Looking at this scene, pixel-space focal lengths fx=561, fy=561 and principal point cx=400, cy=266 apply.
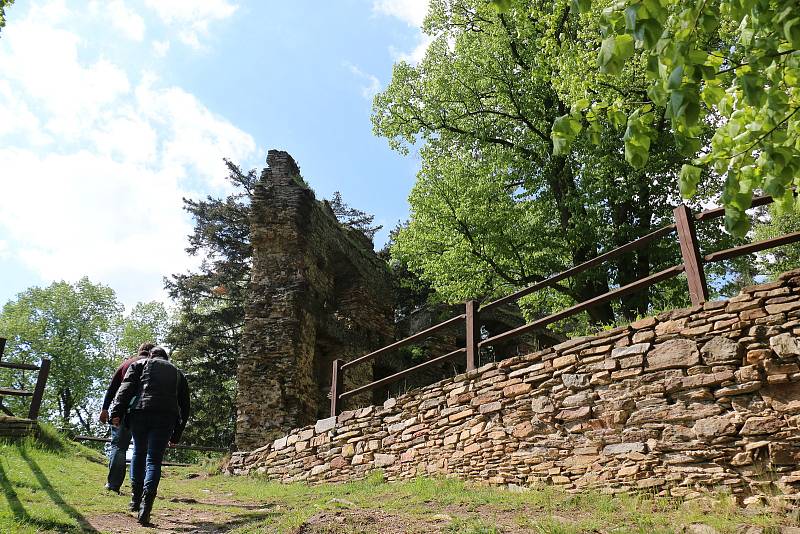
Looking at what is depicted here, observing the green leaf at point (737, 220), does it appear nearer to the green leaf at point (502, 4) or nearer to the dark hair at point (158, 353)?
the green leaf at point (502, 4)

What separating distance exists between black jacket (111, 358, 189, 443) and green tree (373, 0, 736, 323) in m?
7.73

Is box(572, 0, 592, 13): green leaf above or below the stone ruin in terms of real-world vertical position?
below

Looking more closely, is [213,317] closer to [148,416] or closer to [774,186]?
[148,416]

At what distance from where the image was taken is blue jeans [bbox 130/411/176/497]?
5.37 m

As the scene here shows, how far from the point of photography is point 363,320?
17500 mm

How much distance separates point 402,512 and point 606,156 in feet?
27.3

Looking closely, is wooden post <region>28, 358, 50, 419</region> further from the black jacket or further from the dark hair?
the black jacket

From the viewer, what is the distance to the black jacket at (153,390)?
5.67m

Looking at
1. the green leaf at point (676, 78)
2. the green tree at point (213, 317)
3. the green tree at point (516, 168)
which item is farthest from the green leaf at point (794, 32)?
the green tree at point (213, 317)

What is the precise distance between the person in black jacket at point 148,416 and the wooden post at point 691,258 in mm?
5410

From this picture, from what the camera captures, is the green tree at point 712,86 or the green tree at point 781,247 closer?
the green tree at point 712,86

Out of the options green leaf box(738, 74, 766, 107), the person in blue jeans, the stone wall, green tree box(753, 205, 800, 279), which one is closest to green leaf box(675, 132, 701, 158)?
green leaf box(738, 74, 766, 107)

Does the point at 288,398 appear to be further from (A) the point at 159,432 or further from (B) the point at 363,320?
(A) the point at 159,432

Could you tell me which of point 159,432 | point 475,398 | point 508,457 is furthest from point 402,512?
point 159,432
